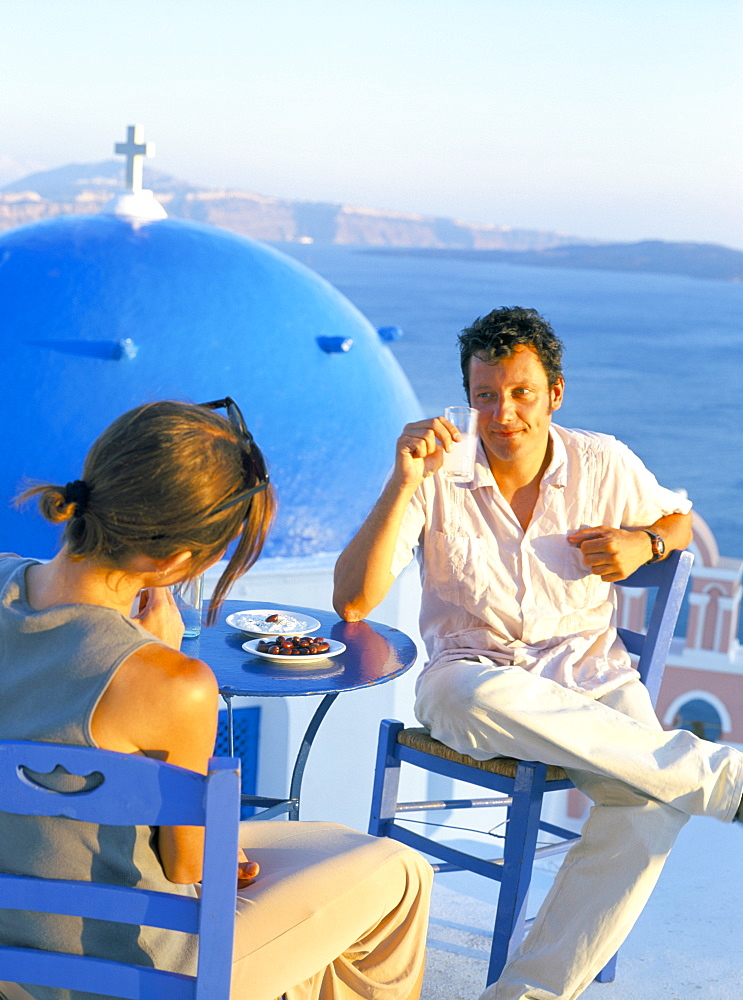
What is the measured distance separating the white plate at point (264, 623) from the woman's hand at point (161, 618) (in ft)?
2.04

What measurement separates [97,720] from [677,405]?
204 feet

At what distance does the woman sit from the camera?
138 centimetres

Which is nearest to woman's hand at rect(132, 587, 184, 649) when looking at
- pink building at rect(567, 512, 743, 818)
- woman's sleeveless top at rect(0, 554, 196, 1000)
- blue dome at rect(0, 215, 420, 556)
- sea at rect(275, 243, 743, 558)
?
woman's sleeveless top at rect(0, 554, 196, 1000)

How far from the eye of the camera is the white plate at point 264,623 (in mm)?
2568

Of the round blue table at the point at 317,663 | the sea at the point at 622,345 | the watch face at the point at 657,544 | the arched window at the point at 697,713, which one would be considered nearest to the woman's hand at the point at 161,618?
the round blue table at the point at 317,663

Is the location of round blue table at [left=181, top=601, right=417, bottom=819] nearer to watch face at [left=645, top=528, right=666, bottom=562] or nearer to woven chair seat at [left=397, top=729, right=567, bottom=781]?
woven chair seat at [left=397, top=729, right=567, bottom=781]

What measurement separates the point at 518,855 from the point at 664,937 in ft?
3.28

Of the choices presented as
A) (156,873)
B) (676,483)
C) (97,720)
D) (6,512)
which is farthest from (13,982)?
(676,483)

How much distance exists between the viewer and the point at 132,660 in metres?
1.39

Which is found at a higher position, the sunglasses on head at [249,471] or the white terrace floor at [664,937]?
the sunglasses on head at [249,471]

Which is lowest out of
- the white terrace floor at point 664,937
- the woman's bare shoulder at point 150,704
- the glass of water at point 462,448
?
the white terrace floor at point 664,937

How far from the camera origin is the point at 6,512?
12.0 ft

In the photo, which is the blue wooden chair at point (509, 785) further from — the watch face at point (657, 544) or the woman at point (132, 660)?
the woman at point (132, 660)

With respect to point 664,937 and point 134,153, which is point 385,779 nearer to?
point 664,937
